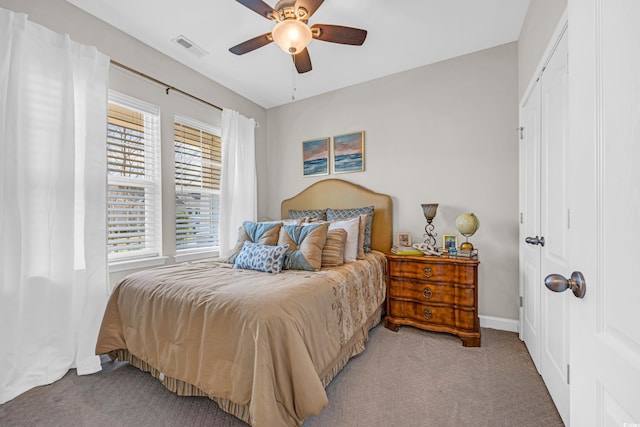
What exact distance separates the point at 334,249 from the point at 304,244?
0.92 ft

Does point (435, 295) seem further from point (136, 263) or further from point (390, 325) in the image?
point (136, 263)

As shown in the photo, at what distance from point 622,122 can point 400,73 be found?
2.95 meters

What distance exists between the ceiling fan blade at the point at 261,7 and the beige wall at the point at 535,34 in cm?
161

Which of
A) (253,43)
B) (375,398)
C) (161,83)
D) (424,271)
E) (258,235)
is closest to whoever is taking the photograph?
(375,398)

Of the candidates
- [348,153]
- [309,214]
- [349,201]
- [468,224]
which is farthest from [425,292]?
[348,153]

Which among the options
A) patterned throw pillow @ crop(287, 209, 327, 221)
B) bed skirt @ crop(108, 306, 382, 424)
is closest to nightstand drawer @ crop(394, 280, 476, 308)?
bed skirt @ crop(108, 306, 382, 424)

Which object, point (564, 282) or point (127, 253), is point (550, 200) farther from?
point (127, 253)

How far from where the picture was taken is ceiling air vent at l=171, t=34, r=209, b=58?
A: 249 cm

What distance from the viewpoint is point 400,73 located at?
309 cm

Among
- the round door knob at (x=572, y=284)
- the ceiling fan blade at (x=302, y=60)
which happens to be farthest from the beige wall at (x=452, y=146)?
the round door knob at (x=572, y=284)

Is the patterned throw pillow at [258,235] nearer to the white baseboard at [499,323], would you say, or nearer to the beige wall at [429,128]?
the beige wall at [429,128]

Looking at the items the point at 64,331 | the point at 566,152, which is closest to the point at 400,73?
the point at 566,152

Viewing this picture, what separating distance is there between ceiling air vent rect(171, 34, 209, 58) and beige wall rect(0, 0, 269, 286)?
0.29 meters

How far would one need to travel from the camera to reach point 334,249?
92.5 inches
